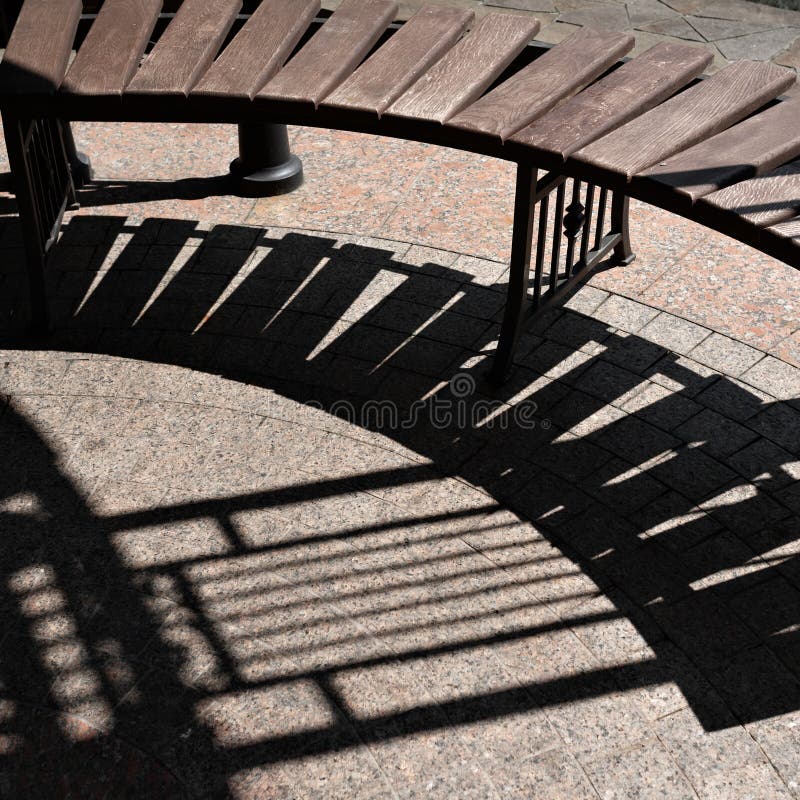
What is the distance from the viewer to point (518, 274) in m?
4.38

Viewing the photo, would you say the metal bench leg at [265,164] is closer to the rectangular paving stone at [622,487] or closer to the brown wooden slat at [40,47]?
the brown wooden slat at [40,47]

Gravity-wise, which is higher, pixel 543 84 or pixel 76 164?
pixel 543 84

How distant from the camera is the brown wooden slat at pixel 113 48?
4.39 m

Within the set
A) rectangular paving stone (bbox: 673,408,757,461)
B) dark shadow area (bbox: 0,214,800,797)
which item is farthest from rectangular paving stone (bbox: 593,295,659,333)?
rectangular paving stone (bbox: 673,408,757,461)

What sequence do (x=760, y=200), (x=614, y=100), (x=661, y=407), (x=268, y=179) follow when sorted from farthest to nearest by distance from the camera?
1. (x=268, y=179)
2. (x=661, y=407)
3. (x=614, y=100)
4. (x=760, y=200)

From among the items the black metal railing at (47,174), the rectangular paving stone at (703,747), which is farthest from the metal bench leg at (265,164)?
the rectangular paving stone at (703,747)

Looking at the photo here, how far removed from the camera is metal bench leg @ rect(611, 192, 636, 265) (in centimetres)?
517

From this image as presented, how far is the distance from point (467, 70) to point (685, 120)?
936mm

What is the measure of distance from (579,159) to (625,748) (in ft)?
6.48

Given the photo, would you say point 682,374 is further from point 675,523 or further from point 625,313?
point 675,523

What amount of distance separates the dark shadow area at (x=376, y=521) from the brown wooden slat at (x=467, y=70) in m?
1.18

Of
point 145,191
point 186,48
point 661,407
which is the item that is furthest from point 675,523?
point 145,191

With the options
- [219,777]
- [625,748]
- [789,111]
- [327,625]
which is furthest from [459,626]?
[789,111]

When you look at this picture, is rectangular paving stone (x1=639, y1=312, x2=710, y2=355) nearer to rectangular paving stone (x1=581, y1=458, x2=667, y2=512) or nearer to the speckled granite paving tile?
the speckled granite paving tile
